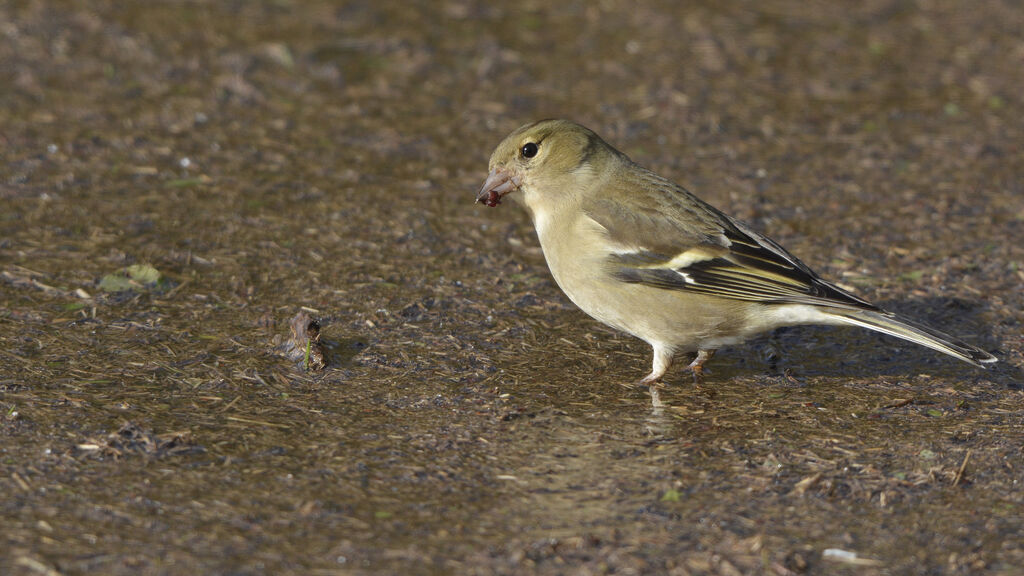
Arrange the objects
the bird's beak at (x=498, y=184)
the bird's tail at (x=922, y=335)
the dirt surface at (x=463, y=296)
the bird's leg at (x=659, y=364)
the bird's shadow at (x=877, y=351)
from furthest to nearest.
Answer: the bird's beak at (x=498, y=184), the bird's shadow at (x=877, y=351), the bird's leg at (x=659, y=364), the bird's tail at (x=922, y=335), the dirt surface at (x=463, y=296)

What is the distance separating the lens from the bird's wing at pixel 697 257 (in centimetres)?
561

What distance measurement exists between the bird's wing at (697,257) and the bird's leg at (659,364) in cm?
36

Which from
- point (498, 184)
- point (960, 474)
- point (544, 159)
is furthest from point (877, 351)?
point (498, 184)

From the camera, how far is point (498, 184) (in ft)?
20.5

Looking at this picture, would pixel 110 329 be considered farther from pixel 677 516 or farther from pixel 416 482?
pixel 677 516

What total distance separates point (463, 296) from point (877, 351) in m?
2.44

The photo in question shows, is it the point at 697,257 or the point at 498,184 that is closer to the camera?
the point at 697,257

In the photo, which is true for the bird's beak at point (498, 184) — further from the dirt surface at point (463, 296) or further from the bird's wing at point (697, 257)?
the dirt surface at point (463, 296)

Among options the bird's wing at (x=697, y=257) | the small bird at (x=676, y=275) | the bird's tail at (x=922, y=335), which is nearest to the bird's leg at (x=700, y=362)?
the small bird at (x=676, y=275)

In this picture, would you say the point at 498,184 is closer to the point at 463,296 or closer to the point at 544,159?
the point at 544,159

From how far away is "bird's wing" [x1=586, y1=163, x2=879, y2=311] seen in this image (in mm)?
5609

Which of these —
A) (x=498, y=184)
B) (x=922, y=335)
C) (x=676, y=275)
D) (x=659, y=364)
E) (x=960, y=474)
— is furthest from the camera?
(x=498, y=184)

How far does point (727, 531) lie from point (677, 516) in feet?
0.72

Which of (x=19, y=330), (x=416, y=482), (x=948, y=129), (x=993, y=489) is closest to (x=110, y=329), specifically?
(x=19, y=330)
